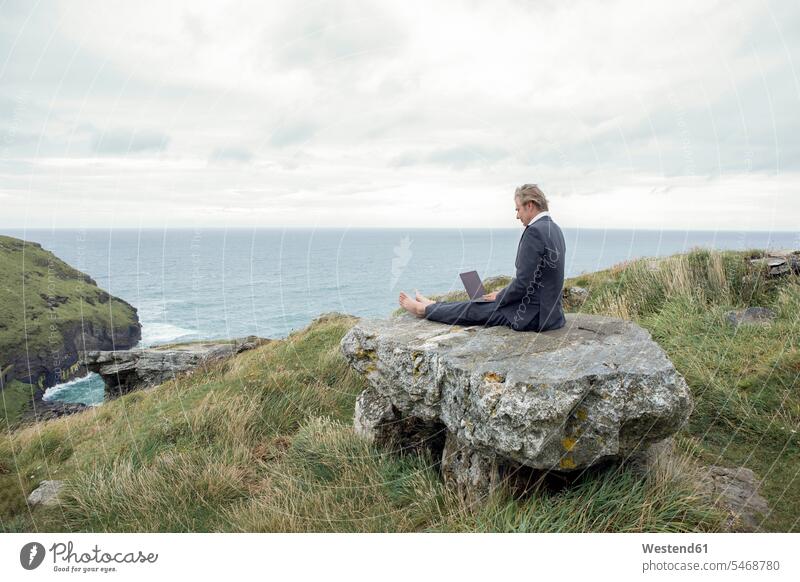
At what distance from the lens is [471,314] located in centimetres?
600

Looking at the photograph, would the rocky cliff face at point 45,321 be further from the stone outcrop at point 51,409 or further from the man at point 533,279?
the man at point 533,279

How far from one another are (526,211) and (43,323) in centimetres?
3201

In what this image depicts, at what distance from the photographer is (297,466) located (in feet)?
19.3

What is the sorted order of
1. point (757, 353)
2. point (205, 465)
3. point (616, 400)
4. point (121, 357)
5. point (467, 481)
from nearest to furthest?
point (616, 400) < point (467, 481) < point (205, 465) < point (757, 353) < point (121, 357)

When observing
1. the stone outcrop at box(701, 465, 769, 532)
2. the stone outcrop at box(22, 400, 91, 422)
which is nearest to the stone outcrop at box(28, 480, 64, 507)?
the stone outcrop at box(701, 465, 769, 532)

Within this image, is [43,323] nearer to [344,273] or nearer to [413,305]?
[344,273]

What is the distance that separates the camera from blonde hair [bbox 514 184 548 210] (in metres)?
5.57

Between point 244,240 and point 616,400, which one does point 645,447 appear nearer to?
point 616,400

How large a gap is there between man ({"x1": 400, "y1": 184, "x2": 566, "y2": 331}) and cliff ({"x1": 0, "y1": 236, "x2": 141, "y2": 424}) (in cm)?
2439

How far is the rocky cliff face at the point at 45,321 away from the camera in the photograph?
81.3 feet

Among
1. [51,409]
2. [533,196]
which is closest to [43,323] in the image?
[51,409]

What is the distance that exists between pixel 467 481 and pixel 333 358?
5073 millimetres

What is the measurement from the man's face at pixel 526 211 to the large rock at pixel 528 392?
134 cm
